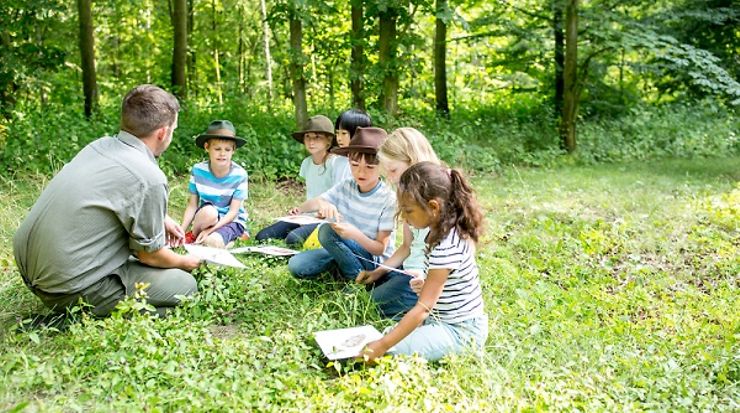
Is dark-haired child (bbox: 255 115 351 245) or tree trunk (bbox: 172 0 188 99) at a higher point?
tree trunk (bbox: 172 0 188 99)

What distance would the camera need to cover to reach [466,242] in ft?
10.6

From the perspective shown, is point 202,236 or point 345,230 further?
point 202,236

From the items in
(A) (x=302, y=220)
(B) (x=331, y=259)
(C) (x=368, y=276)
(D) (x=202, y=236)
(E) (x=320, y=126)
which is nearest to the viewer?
(C) (x=368, y=276)

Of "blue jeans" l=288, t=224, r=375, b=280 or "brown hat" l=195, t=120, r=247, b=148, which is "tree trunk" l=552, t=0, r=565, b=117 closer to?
"brown hat" l=195, t=120, r=247, b=148

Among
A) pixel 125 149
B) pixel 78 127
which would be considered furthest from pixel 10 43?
pixel 125 149

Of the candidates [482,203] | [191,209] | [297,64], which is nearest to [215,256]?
[191,209]

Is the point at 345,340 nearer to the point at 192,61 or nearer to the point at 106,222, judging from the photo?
the point at 106,222

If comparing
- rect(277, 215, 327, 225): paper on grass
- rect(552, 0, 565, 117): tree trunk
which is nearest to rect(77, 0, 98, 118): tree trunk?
rect(277, 215, 327, 225): paper on grass

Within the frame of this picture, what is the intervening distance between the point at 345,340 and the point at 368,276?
726 millimetres

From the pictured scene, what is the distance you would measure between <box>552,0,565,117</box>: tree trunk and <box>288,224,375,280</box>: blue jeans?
9143mm

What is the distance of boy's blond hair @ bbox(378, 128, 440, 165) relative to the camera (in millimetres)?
3654

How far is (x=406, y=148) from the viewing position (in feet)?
12.0

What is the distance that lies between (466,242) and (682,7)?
10.6m

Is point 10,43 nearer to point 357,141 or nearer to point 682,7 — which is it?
point 357,141
